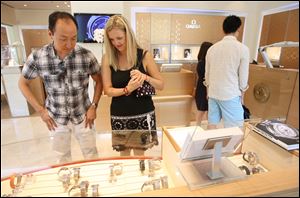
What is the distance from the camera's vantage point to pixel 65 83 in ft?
3.92

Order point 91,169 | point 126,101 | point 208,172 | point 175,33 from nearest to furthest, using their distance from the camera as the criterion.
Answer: point 208,172 < point 91,169 < point 126,101 < point 175,33

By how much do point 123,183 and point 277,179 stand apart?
1.78 feet

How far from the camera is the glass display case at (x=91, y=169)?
71cm

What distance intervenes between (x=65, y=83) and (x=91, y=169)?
1.85 feet

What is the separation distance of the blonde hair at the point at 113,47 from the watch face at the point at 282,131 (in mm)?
787

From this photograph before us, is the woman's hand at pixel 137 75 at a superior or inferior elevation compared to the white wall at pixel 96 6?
inferior

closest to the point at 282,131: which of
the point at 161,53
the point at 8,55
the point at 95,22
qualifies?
the point at 8,55

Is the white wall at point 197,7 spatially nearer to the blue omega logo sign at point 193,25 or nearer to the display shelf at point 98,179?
the blue omega logo sign at point 193,25

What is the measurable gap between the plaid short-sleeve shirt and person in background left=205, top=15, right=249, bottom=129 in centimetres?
98

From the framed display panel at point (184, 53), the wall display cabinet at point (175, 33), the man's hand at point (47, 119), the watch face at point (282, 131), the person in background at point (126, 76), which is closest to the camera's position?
the watch face at point (282, 131)

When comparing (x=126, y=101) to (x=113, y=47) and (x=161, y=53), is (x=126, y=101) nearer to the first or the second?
(x=113, y=47)

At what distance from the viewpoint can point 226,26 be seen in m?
1.59

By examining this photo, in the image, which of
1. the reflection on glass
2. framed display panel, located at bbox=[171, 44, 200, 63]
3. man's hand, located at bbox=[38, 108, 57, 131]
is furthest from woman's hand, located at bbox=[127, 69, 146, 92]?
framed display panel, located at bbox=[171, 44, 200, 63]

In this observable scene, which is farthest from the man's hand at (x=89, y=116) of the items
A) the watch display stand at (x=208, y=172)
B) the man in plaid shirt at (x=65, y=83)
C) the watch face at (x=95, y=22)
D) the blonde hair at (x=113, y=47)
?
the watch face at (x=95, y=22)
